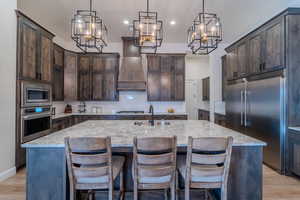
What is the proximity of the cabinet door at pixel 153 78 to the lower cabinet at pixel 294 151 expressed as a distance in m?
3.61

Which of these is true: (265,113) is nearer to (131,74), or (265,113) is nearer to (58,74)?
(131,74)

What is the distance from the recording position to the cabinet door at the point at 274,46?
3.09 m

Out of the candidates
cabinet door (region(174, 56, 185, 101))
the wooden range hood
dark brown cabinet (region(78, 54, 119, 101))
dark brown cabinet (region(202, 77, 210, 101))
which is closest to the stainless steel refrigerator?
cabinet door (region(174, 56, 185, 101))

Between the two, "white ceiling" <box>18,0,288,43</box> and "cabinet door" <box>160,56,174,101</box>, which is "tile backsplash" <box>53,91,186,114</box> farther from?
"white ceiling" <box>18,0,288,43</box>

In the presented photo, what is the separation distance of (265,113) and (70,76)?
522 centimetres

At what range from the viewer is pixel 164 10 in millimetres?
4484

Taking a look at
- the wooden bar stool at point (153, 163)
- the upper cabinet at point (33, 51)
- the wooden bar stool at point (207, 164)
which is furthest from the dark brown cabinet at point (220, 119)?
the upper cabinet at point (33, 51)

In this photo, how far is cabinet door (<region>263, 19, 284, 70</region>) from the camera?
10.2 ft

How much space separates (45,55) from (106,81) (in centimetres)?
207

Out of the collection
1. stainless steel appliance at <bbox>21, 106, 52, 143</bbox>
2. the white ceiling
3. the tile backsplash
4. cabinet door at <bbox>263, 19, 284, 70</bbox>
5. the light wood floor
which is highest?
the white ceiling

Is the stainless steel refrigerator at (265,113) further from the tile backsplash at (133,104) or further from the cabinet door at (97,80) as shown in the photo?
the cabinet door at (97,80)

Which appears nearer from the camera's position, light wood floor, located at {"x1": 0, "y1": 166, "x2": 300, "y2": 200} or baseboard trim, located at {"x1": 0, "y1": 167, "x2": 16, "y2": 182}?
light wood floor, located at {"x1": 0, "y1": 166, "x2": 300, "y2": 200}

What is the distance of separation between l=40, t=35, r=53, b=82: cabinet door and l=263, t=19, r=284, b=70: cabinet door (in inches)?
176

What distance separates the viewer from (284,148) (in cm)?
306
